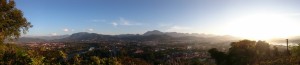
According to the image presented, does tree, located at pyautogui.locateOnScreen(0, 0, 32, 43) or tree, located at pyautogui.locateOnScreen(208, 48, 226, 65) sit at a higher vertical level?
tree, located at pyautogui.locateOnScreen(0, 0, 32, 43)

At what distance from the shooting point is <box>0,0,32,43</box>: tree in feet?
82.6

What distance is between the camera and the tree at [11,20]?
82.6 ft

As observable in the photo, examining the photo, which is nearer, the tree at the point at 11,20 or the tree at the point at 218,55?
the tree at the point at 11,20

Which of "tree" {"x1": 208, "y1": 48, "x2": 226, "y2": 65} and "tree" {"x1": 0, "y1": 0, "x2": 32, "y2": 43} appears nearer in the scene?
"tree" {"x1": 0, "y1": 0, "x2": 32, "y2": 43}

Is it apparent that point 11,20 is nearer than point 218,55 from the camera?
Yes

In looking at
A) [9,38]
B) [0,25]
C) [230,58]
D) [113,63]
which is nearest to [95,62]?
[113,63]

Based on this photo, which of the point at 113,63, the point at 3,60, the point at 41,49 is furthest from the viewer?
the point at 113,63

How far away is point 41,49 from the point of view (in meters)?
14.7

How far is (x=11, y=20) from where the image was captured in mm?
25594

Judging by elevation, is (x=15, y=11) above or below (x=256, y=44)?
above

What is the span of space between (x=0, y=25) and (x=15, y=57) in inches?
482

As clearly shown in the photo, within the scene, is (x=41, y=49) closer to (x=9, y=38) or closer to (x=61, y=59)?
(x=61, y=59)

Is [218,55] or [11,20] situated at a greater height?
[11,20]

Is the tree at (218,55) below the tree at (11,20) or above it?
below
